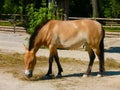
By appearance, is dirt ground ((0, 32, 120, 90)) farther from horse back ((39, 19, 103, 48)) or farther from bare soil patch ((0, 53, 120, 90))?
horse back ((39, 19, 103, 48))

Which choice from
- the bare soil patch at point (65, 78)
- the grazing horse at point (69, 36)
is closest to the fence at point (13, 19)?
the bare soil patch at point (65, 78)

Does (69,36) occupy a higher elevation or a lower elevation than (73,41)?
higher

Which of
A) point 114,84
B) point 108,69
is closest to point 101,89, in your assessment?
point 114,84

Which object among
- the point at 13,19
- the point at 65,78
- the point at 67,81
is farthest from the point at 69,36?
the point at 13,19

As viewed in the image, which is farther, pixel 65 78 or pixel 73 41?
pixel 73 41

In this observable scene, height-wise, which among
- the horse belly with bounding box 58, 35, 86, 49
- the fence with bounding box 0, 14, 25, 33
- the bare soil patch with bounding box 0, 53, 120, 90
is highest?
the horse belly with bounding box 58, 35, 86, 49

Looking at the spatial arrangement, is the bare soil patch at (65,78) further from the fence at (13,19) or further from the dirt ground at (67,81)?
the fence at (13,19)

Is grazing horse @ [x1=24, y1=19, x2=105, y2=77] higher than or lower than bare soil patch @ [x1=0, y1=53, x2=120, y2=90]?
higher

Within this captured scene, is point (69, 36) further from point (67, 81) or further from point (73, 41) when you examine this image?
point (67, 81)

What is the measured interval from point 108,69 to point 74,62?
1.59 m

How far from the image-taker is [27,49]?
32.1 ft

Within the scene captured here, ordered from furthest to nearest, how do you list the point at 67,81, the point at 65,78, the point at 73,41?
the point at 73,41, the point at 65,78, the point at 67,81

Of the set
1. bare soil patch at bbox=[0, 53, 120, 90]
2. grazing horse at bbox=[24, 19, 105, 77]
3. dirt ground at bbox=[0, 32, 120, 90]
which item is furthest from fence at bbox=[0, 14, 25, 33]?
grazing horse at bbox=[24, 19, 105, 77]

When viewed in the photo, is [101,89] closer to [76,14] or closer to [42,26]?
[42,26]
